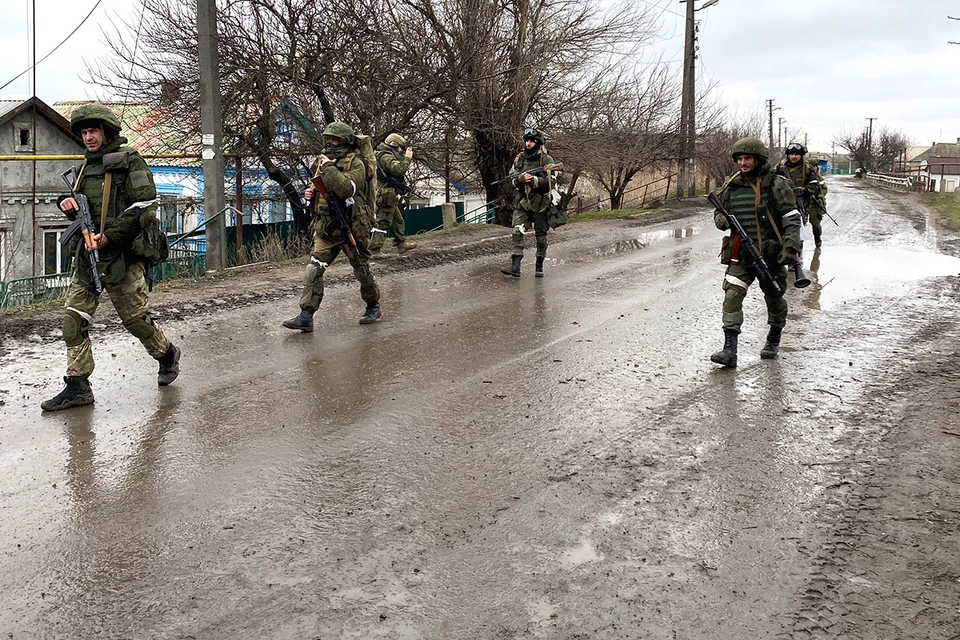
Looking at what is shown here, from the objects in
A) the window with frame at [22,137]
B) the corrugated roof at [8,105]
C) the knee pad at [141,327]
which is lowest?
→ the knee pad at [141,327]

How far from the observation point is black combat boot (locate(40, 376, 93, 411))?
514cm

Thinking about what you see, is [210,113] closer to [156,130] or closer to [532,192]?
[532,192]

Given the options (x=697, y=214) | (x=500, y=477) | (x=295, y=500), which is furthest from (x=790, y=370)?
(x=697, y=214)

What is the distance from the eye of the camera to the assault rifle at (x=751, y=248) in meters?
6.37

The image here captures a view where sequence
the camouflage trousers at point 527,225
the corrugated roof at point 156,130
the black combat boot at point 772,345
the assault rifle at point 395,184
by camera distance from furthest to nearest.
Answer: the corrugated roof at point 156,130 → the assault rifle at point 395,184 → the camouflage trousers at point 527,225 → the black combat boot at point 772,345

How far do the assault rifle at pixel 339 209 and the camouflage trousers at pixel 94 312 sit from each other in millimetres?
2145

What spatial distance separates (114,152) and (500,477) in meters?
3.21

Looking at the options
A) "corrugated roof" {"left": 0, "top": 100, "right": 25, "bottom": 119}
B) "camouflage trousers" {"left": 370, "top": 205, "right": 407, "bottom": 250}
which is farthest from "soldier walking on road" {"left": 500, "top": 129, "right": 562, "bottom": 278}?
"corrugated roof" {"left": 0, "top": 100, "right": 25, "bottom": 119}

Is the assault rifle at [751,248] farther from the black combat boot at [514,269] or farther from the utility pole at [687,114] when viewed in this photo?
the utility pole at [687,114]

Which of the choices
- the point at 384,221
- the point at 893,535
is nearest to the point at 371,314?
the point at 384,221

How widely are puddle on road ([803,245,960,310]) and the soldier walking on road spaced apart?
127 inches

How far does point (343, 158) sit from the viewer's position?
25.1 feet

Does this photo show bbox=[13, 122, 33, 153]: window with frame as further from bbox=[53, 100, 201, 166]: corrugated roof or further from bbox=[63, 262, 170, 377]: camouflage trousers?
bbox=[63, 262, 170, 377]: camouflage trousers

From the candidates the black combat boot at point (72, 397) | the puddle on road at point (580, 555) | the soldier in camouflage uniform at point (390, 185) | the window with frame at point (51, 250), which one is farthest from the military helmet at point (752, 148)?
the window with frame at point (51, 250)
